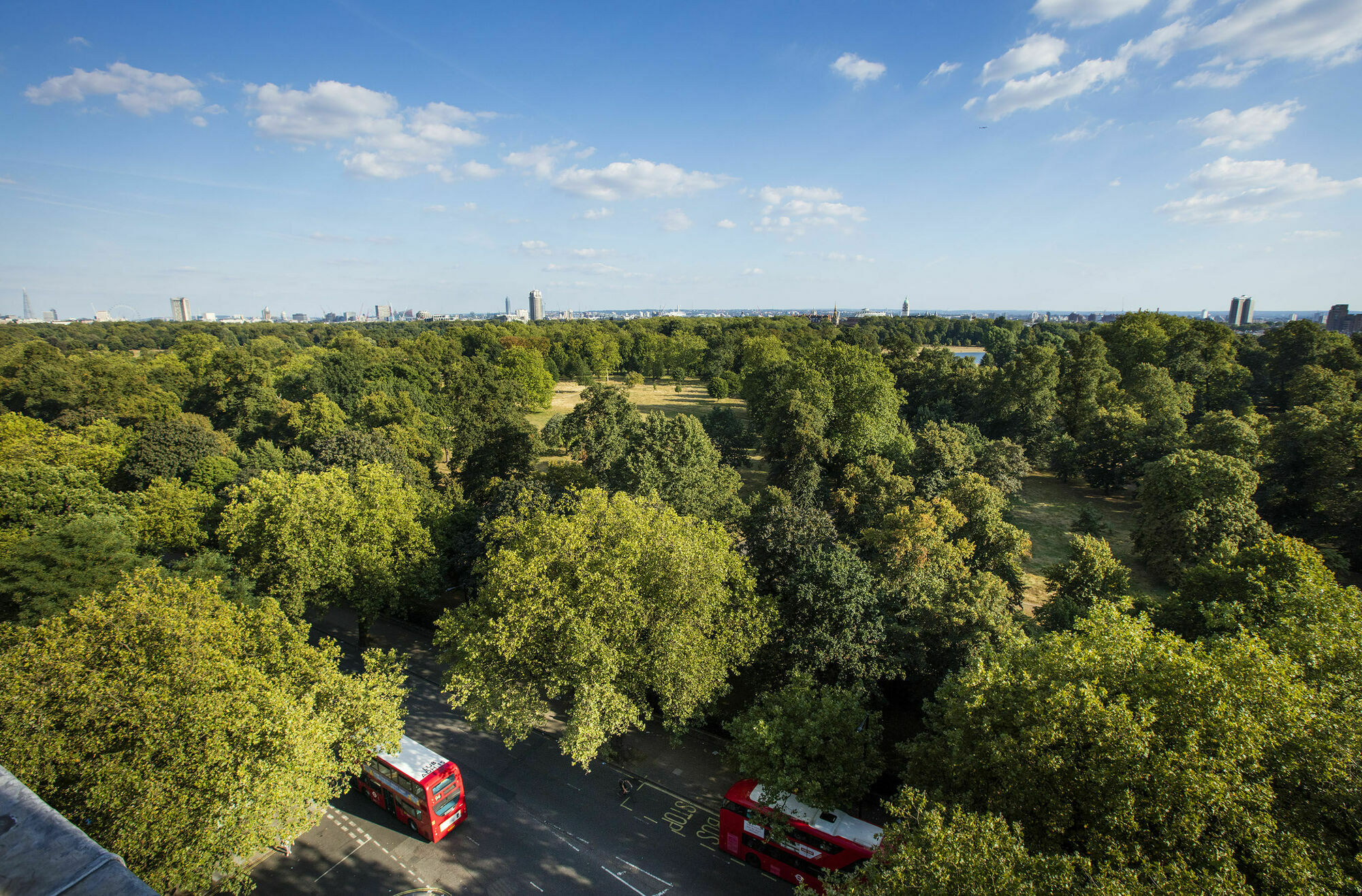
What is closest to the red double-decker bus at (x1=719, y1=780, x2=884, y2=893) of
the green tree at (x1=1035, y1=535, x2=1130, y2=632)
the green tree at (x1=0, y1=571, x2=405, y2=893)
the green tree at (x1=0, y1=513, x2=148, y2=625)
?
the green tree at (x1=0, y1=571, x2=405, y2=893)

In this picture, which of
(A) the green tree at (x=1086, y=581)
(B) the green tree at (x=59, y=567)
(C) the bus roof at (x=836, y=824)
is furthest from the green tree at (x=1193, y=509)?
(B) the green tree at (x=59, y=567)

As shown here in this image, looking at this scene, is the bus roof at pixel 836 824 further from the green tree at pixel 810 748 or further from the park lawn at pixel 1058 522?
the park lawn at pixel 1058 522

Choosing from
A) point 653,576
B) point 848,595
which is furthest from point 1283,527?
point 653,576

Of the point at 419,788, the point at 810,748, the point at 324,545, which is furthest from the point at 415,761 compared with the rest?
the point at 810,748

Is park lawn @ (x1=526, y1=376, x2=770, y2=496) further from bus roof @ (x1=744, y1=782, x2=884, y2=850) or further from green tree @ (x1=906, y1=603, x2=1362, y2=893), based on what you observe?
green tree @ (x1=906, y1=603, x2=1362, y2=893)

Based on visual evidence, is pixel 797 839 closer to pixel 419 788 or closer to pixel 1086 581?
pixel 419 788
